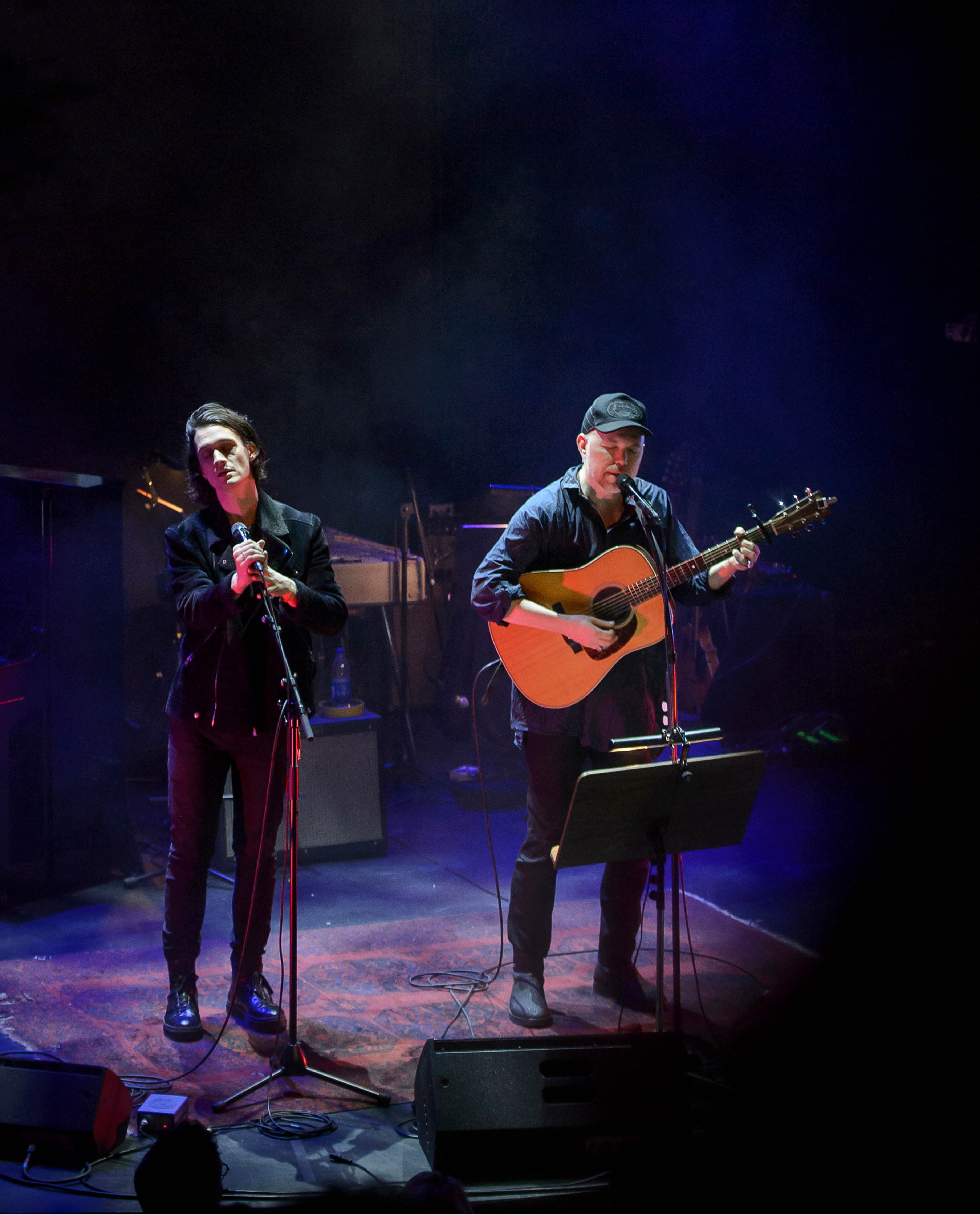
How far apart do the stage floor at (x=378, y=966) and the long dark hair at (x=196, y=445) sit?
1.82 m

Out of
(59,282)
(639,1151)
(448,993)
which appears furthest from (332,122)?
(639,1151)

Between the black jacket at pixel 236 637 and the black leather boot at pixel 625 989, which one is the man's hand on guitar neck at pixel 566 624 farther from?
the black leather boot at pixel 625 989

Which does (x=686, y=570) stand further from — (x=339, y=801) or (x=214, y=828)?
(x=339, y=801)

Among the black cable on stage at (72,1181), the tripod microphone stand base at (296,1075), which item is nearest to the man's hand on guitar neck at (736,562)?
the tripod microphone stand base at (296,1075)

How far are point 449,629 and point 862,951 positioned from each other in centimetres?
444

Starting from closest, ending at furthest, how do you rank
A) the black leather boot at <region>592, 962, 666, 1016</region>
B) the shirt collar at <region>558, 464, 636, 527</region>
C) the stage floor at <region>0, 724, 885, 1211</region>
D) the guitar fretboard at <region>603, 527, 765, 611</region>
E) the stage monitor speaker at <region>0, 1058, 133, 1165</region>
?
the stage monitor speaker at <region>0, 1058, 133, 1165</region>
the stage floor at <region>0, 724, 885, 1211</region>
the guitar fretboard at <region>603, 527, 765, 611</region>
the shirt collar at <region>558, 464, 636, 527</region>
the black leather boot at <region>592, 962, 666, 1016</region>

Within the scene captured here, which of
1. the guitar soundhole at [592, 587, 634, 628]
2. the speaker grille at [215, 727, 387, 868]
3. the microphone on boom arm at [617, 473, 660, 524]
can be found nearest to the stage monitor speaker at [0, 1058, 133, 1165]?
the guitar soundhole at [592, 587, 634, 628]

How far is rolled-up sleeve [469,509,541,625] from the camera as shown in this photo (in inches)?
121

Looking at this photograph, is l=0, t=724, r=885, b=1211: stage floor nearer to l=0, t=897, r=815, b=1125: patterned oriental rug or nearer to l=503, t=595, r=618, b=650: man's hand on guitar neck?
l=0, t=897, r=815, b=1125: patterned oriental rug

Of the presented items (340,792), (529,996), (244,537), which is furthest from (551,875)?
(340,792)

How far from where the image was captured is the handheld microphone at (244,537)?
2.52 metres

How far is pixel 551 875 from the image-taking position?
10.6 ft

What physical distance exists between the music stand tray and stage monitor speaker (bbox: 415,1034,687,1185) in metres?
0.47

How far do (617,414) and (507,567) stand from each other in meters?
0.61
